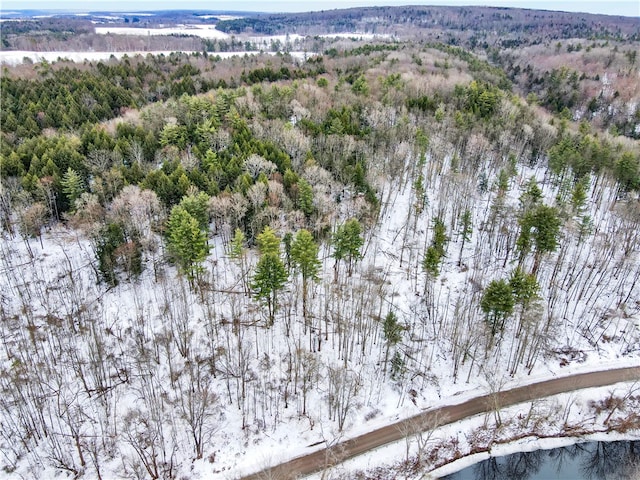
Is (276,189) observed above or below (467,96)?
below

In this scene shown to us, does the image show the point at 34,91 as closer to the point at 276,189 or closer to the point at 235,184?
the point at 235,184

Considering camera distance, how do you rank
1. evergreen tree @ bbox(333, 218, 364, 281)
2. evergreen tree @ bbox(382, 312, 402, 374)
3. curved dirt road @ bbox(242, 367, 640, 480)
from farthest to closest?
evergreen tree @ bbox(333, 218, 364, 281) < evergreen tree @ bbox(382, 312, 402, 374) < curved dirt road @ bbox(242, 367, 640, 480)

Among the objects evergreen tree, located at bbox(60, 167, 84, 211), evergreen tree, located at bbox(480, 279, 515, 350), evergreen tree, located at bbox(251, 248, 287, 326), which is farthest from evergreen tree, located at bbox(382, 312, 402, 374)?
evergreen tree, located at bbox(60, 167, 84, 211)

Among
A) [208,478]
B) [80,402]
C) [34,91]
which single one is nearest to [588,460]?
[208,478]

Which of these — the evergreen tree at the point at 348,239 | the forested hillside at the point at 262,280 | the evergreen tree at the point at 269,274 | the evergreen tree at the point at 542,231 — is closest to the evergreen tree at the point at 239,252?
the forested hillside at the point at 262,280

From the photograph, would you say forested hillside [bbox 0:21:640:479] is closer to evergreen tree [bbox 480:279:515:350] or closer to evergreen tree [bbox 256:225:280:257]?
evergreen tree [bbox 256:225:280:257]
